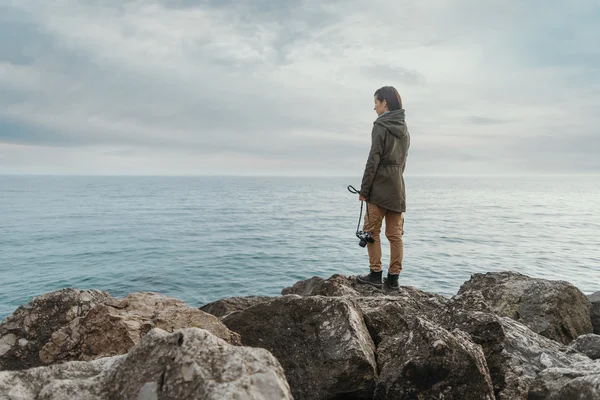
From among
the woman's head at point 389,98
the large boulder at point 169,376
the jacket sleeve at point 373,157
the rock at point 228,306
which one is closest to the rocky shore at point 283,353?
the large boulder at point 169,376

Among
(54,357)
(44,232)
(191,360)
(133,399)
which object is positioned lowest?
(44,232)

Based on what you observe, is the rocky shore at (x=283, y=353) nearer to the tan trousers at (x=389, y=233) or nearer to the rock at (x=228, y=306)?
the rock at (x=228, y=306)

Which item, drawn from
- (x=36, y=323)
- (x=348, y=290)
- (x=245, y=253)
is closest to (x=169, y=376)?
(x=36, y=323)

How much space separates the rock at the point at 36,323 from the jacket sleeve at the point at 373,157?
16.7ft

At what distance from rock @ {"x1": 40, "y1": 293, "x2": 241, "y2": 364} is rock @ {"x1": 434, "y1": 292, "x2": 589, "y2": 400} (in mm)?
2497

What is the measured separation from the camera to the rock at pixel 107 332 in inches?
191

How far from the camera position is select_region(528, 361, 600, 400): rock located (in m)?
3.57

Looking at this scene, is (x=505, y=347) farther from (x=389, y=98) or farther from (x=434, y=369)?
(x=389, y=98)

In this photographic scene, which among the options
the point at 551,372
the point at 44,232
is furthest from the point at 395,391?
the point at 44,232

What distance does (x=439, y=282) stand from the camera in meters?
21.1

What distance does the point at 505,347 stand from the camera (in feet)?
17.2

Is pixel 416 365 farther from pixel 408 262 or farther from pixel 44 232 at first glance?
pixel 44 232

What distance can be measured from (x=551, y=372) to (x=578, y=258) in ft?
94.3

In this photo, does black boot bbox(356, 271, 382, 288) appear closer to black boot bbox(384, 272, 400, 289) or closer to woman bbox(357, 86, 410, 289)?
woman bbox(357, 86, 410, 289)
